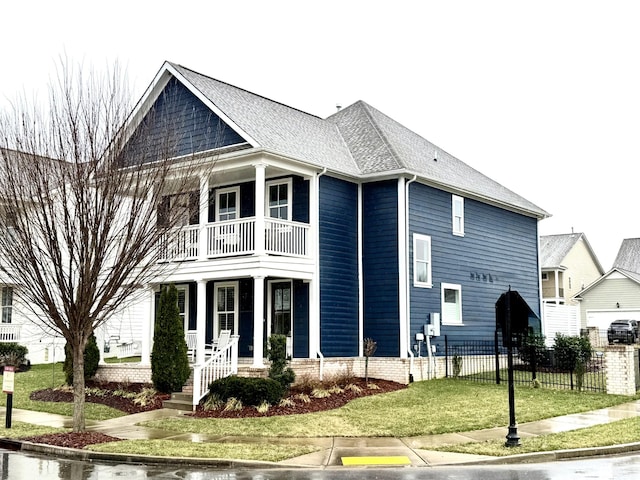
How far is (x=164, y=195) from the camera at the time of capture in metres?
16.7

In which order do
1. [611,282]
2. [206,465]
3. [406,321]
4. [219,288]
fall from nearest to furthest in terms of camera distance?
[206,465] < [406,321] < [219,288] < [611,282]

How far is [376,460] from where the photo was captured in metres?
12.8

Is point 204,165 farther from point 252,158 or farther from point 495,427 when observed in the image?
point 495,427

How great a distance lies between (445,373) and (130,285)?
464 inches

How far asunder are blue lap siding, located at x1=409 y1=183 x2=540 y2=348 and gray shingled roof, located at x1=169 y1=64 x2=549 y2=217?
0.67m

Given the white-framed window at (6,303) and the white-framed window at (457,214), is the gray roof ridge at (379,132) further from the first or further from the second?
the white-framed window at (6,303)

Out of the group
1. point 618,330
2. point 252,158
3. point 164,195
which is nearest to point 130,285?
point 164,195

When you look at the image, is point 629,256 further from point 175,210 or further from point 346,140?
point 175,210

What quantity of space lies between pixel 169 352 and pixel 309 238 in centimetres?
512

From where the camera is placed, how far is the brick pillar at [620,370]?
809 inches

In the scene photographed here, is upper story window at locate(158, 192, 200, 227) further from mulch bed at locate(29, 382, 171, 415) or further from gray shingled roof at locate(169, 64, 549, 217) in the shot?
mulch bed at locate(29, 382, 171, 415)

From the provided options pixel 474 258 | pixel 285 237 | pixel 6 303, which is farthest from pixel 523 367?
pixel 6 303

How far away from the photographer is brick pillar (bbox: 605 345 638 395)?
20547 millimetres

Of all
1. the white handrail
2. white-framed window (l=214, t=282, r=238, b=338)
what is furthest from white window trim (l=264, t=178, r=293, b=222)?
the white handrail
